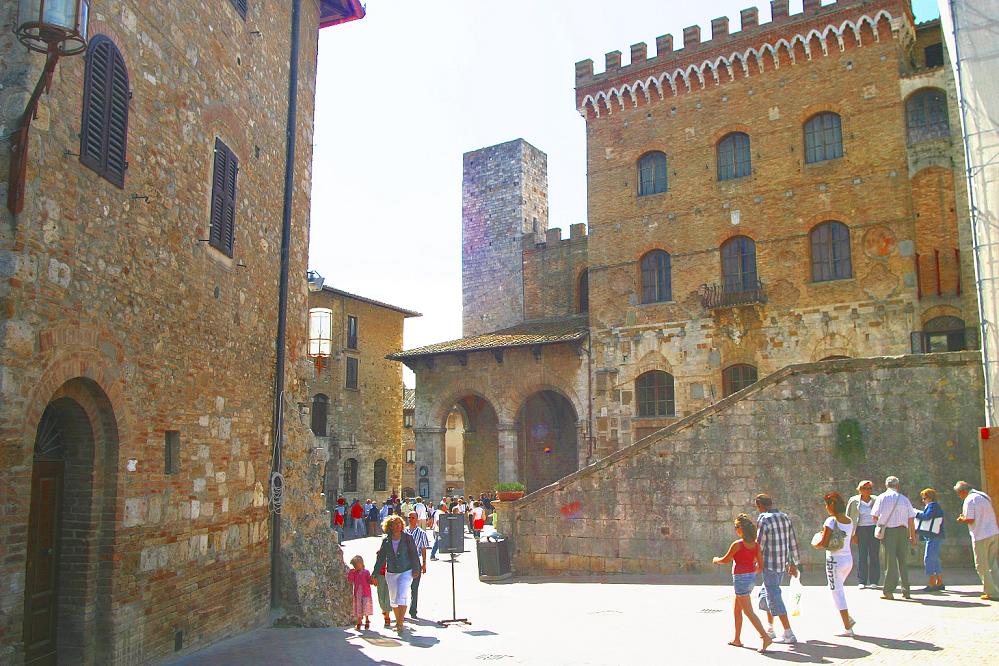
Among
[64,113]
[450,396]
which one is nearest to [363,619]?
[64,113]

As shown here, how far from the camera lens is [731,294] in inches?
867

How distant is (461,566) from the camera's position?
19.2m

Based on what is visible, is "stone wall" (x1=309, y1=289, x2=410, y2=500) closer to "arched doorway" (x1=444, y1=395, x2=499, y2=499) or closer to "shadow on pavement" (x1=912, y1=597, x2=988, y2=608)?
"arched doorway" (x1=444, y1=395, x2=499, y2=499)

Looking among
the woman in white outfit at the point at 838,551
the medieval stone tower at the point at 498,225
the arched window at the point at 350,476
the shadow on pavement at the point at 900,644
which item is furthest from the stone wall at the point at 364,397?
the shadow on pavement at the point at 900,644

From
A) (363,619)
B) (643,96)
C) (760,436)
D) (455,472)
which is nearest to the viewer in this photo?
(363,619)

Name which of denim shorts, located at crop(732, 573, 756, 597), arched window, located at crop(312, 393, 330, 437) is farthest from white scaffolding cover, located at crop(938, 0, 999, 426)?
arched window, located at crop(312, 393, 330, 437)

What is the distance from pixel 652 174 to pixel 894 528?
15.5 m

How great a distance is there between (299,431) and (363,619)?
9.14 ft

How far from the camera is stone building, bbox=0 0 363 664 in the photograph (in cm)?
653

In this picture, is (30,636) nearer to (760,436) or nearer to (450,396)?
(760,436)

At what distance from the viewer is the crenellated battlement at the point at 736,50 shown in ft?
68.9

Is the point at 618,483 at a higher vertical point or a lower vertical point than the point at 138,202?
lower

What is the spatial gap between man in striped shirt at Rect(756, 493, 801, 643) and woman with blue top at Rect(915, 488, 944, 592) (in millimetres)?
3002

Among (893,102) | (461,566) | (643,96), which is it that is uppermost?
(643,96)
